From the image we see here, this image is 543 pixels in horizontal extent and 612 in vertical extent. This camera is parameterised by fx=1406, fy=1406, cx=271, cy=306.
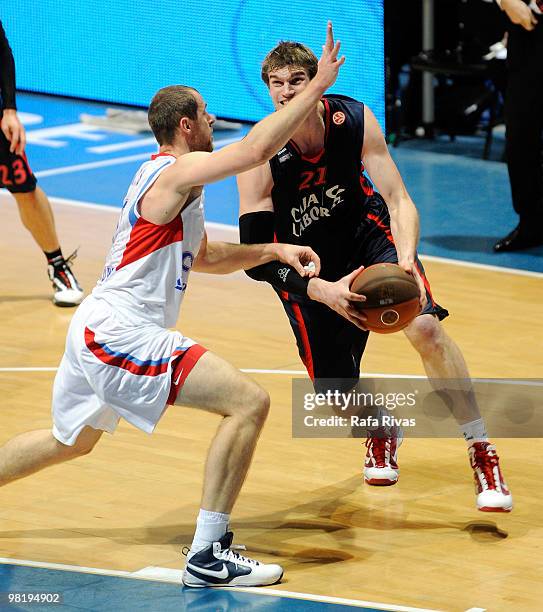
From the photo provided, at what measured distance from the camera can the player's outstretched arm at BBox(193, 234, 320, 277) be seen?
536cm

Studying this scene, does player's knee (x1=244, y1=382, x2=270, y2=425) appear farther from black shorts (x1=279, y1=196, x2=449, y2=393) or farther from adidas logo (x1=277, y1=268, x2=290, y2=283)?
black shorts (x1=279, y1=196, x2=449, y2=393)

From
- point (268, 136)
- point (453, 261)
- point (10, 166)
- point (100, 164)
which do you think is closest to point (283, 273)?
point (268, 136)

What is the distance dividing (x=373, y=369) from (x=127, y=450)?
1.65 meters

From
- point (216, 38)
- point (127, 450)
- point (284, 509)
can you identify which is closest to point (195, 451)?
point (127, 450)

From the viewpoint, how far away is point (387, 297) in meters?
5.39

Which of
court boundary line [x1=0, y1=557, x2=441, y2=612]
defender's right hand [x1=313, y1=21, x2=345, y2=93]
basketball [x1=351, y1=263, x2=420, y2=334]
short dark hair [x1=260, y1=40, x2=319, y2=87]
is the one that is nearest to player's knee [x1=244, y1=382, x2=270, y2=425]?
court boundary line [x1=0, y1=557, x2=441, y2=612]

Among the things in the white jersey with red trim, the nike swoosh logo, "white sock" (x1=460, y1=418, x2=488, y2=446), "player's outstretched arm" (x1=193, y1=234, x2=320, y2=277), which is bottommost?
"white sock" (x1=460, y1=418, x2=488, y2=446)

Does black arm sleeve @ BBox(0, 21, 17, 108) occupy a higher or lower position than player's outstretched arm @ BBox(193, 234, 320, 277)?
lower

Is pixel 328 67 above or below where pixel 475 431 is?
above

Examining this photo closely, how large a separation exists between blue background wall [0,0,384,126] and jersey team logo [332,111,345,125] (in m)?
4.64

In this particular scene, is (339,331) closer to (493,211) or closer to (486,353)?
(486,353)

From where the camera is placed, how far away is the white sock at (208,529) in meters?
4.94

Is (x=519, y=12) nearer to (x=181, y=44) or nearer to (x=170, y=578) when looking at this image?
(x=181, y=44)

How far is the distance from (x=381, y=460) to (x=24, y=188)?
12.0 ft
